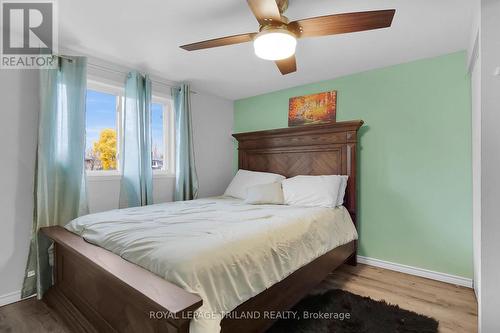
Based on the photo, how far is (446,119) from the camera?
2.51 m

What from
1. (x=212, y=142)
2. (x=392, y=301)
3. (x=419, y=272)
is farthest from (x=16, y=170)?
(x=419, y=272)

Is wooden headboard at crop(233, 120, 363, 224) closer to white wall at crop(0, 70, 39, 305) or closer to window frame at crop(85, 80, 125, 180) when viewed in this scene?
window frame at crop(85, 80, 125, 180)

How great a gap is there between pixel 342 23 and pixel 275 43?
0.41 metres

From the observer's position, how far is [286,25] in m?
1.60

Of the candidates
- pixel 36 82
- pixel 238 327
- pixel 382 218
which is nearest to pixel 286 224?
pixel 238 327

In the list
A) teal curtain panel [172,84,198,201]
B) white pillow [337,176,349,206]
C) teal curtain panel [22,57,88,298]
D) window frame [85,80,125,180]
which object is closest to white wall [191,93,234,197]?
teal curtain panel [172,84,198,201]

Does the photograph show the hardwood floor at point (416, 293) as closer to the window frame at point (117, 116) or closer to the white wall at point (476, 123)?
the white wall at point (476, 123)

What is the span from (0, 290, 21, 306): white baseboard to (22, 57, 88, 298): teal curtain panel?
0.13 feet

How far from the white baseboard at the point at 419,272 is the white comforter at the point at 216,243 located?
0.66 meters

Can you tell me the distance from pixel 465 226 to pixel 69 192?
146 inches

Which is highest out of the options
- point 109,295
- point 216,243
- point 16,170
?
point 16,170

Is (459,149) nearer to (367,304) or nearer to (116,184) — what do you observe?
(367,304)

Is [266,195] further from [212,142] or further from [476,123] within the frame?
[476,123]

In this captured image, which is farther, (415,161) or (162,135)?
(162,135)
